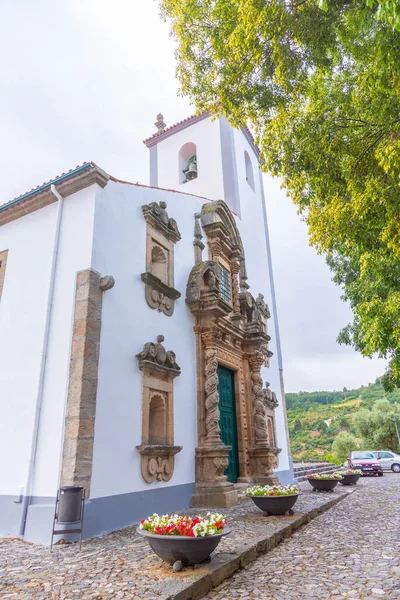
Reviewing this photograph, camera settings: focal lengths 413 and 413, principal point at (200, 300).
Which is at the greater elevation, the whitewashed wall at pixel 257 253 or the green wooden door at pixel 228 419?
the whitewashed wall at pixel 257 253

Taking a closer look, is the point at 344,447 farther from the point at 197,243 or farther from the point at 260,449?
the point at 197,243

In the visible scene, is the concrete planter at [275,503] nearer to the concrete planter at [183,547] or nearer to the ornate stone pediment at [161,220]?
the concrete planter at [183,547]

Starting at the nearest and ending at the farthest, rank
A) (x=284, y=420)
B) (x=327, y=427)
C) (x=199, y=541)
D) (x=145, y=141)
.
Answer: (x=199, y=541) < (x=284, y=420) < (x=145, y=141) < (x=327, y=427)

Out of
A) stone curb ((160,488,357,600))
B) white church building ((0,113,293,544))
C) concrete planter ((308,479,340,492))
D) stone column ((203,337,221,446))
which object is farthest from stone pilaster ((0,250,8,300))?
concrete planter ((308,479,340,492))

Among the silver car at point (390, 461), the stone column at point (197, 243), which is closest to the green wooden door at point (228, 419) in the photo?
the stone column at point (197, 243)

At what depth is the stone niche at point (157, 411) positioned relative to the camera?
6.61 meters

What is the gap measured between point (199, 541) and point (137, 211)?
5756 millimetres

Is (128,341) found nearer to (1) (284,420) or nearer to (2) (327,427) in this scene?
(1) (284,420)

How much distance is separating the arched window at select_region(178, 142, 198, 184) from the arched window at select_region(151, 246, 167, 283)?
5985 mm

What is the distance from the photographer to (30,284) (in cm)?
697

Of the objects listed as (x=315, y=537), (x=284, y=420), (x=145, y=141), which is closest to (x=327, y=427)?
(x=284, y=420)

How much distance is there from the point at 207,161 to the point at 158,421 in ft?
30.1

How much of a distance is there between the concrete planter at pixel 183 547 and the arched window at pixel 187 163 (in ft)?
38.3

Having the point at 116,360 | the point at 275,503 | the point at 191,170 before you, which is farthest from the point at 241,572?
the point at 191,170
